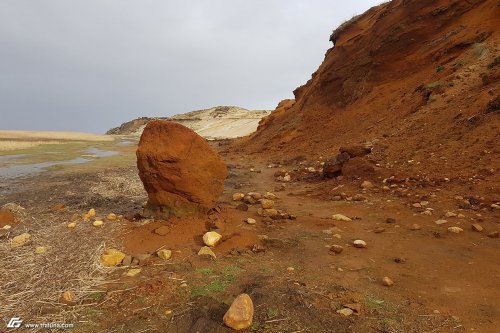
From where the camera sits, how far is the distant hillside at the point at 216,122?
42844 millimetres

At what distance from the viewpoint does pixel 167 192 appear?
19.2 ft

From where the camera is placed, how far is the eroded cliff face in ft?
27.5

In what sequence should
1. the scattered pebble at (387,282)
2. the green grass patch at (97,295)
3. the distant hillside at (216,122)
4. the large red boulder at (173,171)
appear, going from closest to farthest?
the green grass patch at (97,295) → the scattered pebble at (387,282) → the large red boulder at (173,171) → the distant hillside at (216,122)

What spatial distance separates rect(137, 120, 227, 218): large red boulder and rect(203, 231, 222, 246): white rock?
99 centimetres

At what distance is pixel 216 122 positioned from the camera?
179 ft

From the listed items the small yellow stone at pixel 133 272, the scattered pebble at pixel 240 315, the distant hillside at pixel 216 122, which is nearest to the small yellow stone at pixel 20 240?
the small yellow stone at pixel 133 272

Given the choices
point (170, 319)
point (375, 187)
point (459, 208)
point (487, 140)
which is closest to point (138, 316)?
point (170, 319)

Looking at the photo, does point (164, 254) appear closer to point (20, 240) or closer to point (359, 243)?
point (20, 240)

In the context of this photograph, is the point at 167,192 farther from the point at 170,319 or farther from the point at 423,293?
the point at 423,293

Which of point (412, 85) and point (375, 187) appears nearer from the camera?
point (375, 187)

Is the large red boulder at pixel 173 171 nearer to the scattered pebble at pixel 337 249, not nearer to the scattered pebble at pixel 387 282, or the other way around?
the scattered pebble at pixel 337 249

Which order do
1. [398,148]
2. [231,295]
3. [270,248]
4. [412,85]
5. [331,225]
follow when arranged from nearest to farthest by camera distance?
[231,295], [270,248], [331,225], [398,148], [412,85]

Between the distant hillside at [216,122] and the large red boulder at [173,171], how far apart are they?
33.0 meters

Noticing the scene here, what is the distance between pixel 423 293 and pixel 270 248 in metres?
1.93
